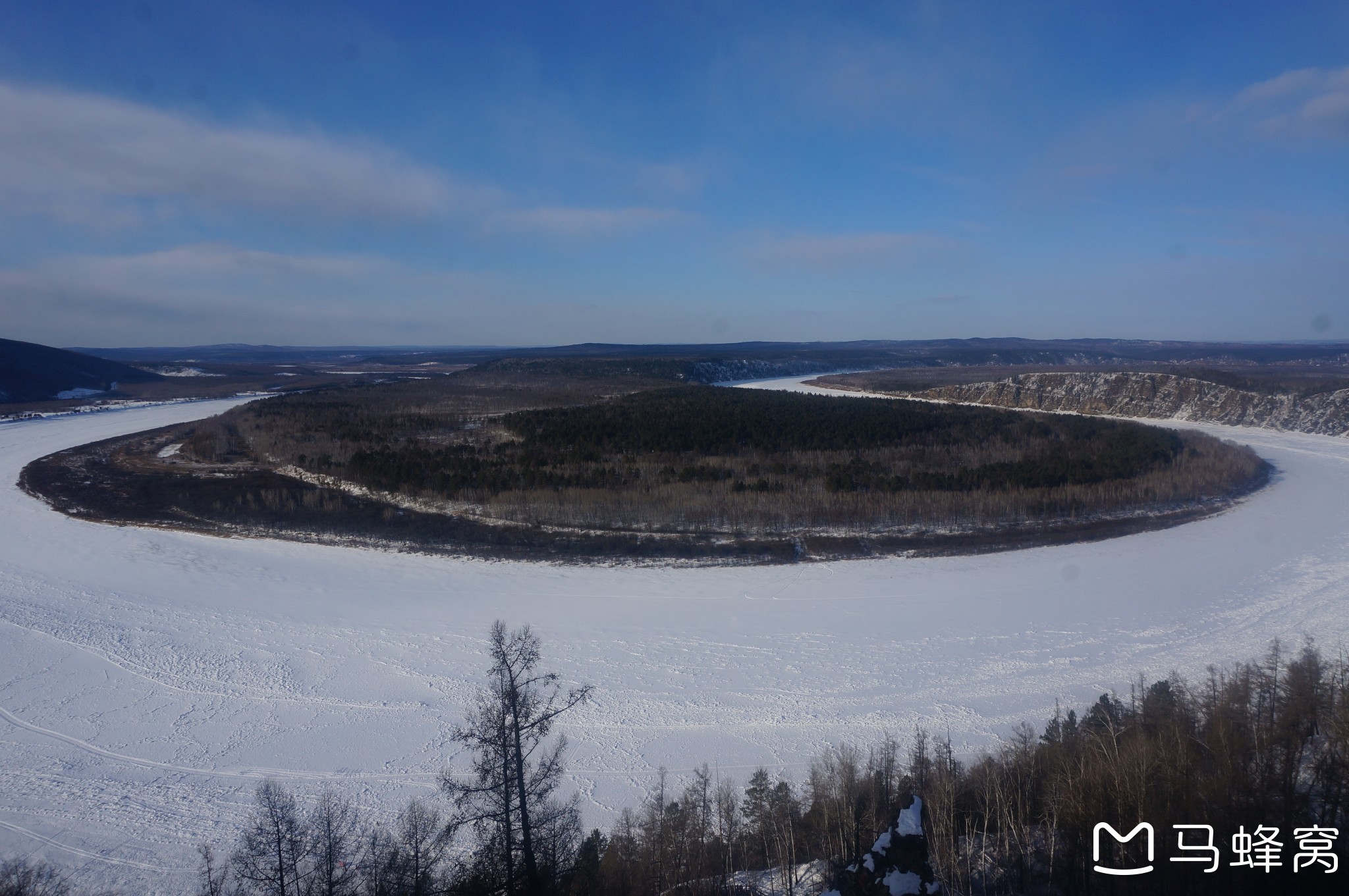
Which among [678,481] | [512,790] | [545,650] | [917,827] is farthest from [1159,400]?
[512,790]

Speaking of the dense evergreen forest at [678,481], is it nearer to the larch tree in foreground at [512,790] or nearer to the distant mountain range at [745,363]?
the larch tree in foreground at [512,790]

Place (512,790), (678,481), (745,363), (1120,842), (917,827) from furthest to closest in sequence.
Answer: (745,363)
(678,481)
(512,790)
(1120,842)
(917,827)

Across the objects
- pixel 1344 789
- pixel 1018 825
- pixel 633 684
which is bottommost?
pixel 633 684

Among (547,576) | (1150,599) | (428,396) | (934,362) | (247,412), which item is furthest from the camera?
(934,362)

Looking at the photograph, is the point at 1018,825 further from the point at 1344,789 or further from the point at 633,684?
the point at 633,684

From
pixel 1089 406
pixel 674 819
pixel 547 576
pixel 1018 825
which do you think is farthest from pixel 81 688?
pixel 1089 406

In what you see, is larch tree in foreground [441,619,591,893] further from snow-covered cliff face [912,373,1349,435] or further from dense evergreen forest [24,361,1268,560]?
snow-covered cliff face [912,373,1349,435]

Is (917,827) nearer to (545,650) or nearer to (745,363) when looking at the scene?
(545,650)

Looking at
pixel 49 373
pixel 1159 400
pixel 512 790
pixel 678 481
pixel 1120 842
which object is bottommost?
pixel 512 790
